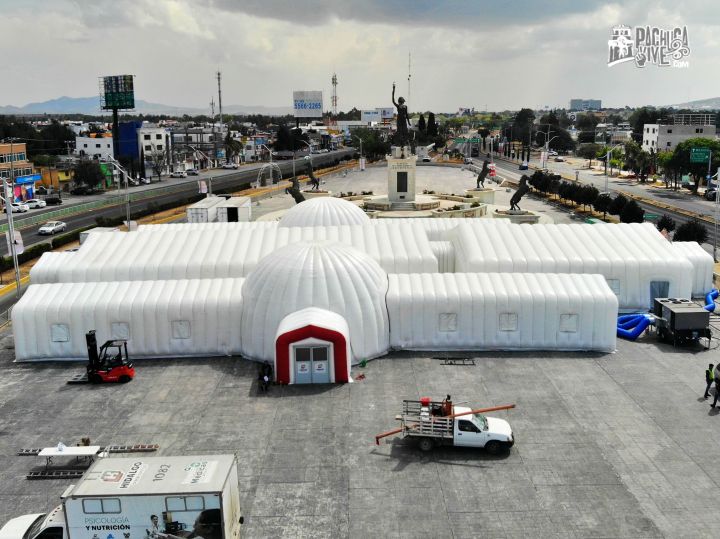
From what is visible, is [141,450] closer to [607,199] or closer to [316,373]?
[316,373]

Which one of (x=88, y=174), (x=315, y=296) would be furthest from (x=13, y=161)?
(x=315, y=296)

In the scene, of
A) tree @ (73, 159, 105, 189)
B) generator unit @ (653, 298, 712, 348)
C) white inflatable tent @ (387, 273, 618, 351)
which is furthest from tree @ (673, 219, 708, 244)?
tree @ (73, 159, 105, 189)

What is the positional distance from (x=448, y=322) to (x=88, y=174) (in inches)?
3833

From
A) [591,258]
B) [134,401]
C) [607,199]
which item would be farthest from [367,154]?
[134,401]

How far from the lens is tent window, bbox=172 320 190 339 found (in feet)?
108

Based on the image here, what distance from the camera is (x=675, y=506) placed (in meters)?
19.9

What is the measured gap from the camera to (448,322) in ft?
109

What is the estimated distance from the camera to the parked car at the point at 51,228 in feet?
233

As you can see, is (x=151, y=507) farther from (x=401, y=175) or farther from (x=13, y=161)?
(x=13, y=161)

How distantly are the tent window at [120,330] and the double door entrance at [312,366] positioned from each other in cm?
957

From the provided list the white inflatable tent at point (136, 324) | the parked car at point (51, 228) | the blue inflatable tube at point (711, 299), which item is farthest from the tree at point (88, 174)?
the blue inflatable tube at point (711, 299)

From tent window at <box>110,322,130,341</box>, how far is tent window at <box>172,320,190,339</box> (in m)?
2.31

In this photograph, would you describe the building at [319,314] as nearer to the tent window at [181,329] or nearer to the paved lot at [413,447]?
the tent window at [181,329]

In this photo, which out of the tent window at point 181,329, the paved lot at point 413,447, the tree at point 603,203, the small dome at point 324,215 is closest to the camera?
the paved lot at point 413,447
